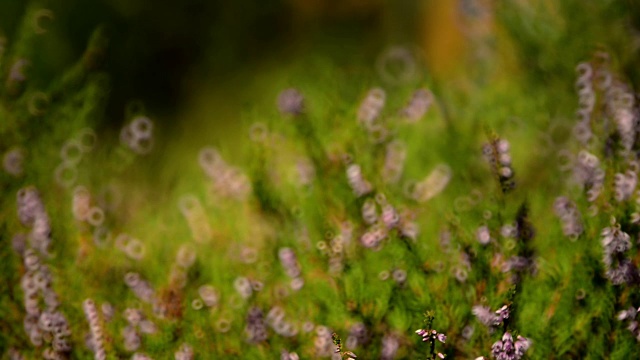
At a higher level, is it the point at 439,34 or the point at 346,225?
the point at 346,225

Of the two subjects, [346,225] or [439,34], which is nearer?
[346,225]

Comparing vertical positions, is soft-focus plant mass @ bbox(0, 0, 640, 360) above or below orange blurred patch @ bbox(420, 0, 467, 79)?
above

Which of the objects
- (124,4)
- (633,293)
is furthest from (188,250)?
(124,4)

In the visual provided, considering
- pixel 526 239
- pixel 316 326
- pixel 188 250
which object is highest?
pixel 526 239

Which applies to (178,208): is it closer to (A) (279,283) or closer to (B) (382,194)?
(A) (279,283)

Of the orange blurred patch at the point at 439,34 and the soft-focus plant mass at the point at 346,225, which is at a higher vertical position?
the soft-focus plant mass at the point at 346,225

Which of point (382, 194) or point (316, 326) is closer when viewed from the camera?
point (316, 326)

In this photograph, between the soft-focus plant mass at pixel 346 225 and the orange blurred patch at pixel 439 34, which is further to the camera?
the orange blurred patch at pixel 439 34

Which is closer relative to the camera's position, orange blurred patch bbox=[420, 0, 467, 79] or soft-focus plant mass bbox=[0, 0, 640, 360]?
soft-focus plant mass bbox=[0, 0, 640, 360]
